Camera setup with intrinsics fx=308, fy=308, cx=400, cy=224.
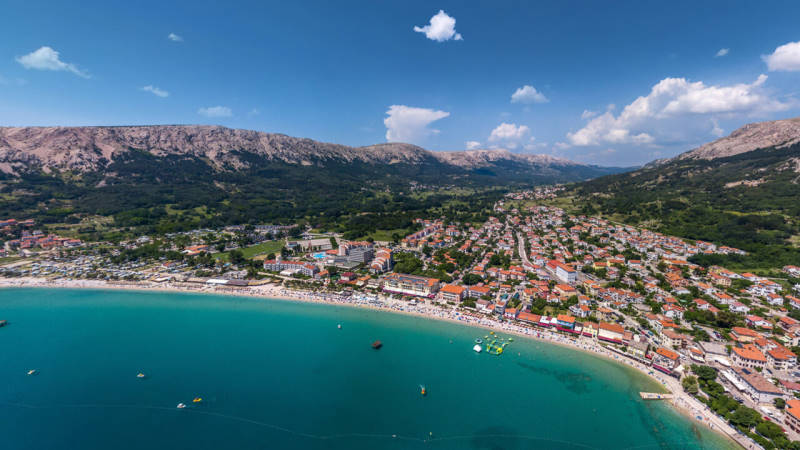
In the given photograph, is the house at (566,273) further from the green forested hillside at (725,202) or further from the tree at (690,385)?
the green forested hillside at (725,202)

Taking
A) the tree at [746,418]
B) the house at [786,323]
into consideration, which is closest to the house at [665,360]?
the tree at [746,418]

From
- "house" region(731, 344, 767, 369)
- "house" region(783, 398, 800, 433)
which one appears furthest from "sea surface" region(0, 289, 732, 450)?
"house" region(731, 344, 767, 369)

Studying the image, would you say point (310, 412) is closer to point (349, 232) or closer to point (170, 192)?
point (349, 232)

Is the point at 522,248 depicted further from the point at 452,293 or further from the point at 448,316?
the point at 448,316

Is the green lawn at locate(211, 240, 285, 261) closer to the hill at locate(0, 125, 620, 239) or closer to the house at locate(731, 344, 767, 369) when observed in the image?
the hill at locate(0, 125, 620, 239)

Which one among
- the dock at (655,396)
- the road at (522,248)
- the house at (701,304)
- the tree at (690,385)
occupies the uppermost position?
the road at (522,248)

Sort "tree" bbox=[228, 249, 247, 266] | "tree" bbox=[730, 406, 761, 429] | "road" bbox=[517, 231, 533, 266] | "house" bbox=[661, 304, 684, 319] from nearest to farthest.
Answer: "tree" bbox=[730, 406, 761, 429] < "house" bbox=[661, 304, 684, 319] < "road" bbox=[517, 231, 533, 266] < "tree" bbox=[228, 249, 247, 266]
